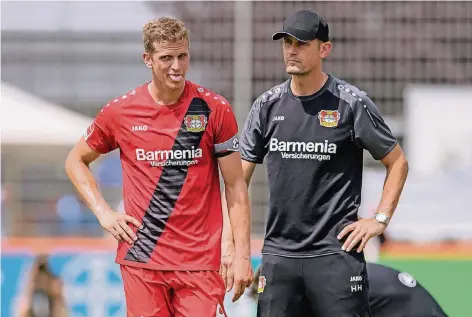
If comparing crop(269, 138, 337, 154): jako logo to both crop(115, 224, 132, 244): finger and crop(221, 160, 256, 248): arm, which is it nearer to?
crop(221, 160, 256, 248): arm

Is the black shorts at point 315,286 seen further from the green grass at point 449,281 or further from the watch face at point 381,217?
the green grass at point 449,281

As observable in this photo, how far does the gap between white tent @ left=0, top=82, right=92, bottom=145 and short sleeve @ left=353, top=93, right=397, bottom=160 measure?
23.4 ft

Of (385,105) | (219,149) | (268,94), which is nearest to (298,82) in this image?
(268,94)

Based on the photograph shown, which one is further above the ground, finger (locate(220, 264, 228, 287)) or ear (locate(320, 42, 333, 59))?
ear (locate(320, 42, 333, 59))

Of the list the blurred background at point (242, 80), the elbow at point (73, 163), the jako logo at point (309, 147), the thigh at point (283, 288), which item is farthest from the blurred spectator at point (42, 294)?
the jako logo at point (309, 147)

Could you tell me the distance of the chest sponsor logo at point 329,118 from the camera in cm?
535

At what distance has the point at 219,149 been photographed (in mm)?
5227

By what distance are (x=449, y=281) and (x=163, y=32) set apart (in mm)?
5239

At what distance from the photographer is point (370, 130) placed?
531 cm

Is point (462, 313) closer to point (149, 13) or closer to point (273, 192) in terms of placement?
point (273, 192)

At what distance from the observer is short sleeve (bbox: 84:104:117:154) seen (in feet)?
17.3

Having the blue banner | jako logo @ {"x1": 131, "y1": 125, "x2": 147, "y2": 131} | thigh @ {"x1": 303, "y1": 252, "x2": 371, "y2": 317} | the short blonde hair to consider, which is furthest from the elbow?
the blue banner

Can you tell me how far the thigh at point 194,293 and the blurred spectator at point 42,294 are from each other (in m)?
4.75

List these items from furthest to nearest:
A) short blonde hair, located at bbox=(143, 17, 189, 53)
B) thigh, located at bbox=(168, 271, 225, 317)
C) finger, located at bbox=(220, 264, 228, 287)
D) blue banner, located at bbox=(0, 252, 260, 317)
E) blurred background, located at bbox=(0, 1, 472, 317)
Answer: blurred background, located at bbox=(0, 1, 472, 317) < blue banner, located at bbox=(0, 252, 260, 317) < finger, located at bbox=(220, 264, 228, 287) < thigh, located at bbox=(168, 271, 225, 317) < short blonde hair, located at bbox=(143, 17, 189, 53)
